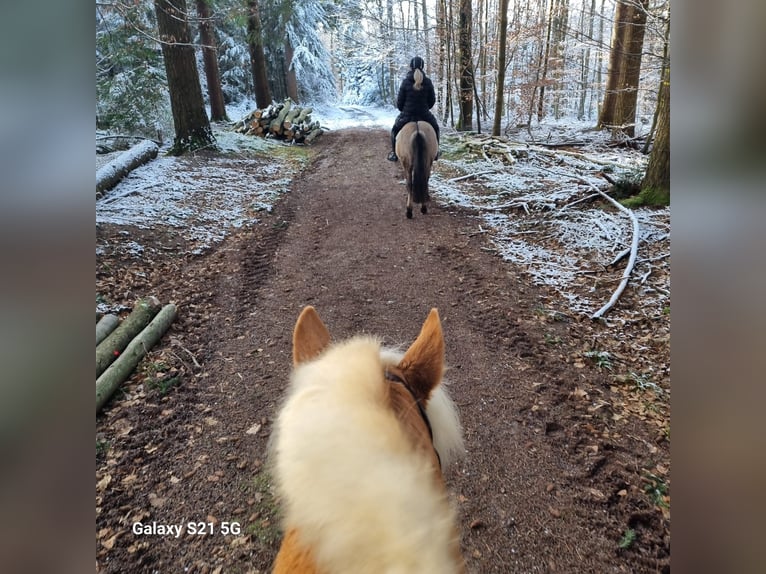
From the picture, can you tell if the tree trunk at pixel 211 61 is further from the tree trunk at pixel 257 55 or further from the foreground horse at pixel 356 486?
the foreground horse at pixel 356 486

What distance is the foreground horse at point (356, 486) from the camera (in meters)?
0.44

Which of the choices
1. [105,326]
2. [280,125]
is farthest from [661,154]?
[280,125]

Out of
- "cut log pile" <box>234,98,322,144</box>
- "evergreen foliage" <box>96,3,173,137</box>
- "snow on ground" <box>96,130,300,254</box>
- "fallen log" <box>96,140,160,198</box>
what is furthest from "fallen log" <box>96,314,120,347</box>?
"cut log pile" <box>234,98,322,144</box>

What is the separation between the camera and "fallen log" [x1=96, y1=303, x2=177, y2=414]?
3.82 ft

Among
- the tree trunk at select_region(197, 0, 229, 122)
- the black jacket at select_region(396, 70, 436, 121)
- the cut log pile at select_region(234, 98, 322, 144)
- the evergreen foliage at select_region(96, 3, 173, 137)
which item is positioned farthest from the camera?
the cut log pile at select_region(234, 98, 322, 144)

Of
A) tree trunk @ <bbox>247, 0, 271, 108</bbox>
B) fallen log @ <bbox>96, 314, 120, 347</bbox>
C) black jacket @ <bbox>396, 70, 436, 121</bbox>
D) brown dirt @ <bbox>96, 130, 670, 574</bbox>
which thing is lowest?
brown dirt @ <bbox>96, 130, 670, 574</bbox>

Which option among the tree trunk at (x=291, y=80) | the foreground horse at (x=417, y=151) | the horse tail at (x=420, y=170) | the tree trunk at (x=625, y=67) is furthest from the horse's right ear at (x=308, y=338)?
the foreground horse at (x=417, y=151)

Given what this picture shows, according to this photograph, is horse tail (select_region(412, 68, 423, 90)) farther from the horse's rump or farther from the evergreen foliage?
the evergreen foliage

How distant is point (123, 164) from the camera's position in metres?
1.51

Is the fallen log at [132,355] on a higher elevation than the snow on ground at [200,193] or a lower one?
lower

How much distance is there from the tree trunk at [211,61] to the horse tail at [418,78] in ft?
3.93
